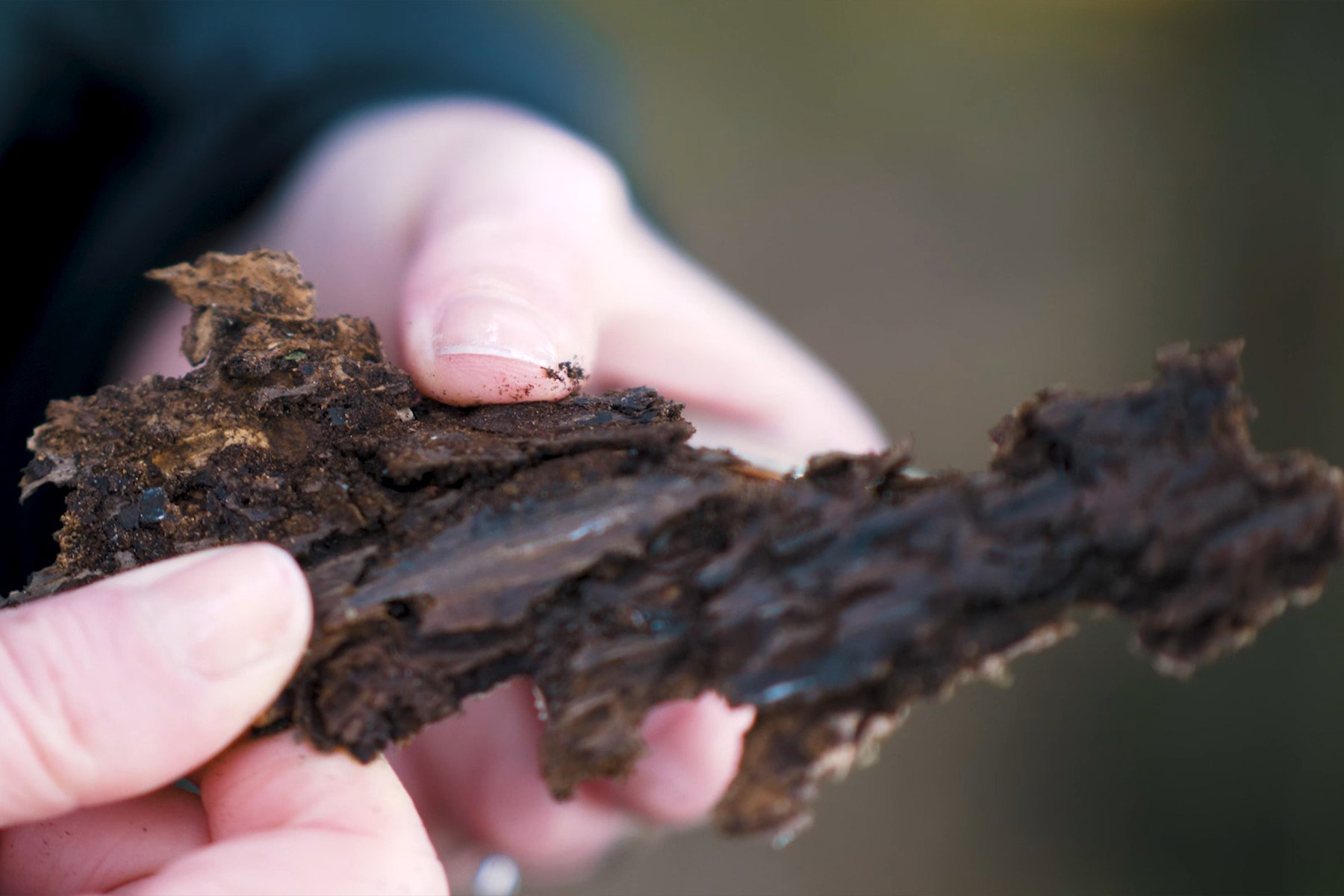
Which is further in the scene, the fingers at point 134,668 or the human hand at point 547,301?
the human hand at point 547,301

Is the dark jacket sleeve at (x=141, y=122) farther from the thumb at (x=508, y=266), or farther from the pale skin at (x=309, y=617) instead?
the thumb at (x=508, y=266)

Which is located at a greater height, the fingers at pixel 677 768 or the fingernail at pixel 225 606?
the fingers at pixel 677 768

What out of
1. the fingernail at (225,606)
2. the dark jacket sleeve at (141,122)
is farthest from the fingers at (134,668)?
the dark jacket sleeve at (141,122)

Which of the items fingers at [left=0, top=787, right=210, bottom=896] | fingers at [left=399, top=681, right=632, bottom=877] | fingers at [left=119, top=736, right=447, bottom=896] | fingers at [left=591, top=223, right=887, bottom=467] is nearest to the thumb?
fingers at [left=591, top=223, right=887, bottom=467]

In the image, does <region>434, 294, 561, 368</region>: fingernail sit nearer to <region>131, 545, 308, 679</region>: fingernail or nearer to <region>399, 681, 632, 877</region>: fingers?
<region>131, 545, 308, 679</region>: fingernail

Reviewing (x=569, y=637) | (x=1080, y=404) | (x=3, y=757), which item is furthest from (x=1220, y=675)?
(x=3, y=757)

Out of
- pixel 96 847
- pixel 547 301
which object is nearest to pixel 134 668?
pixel 96 847
